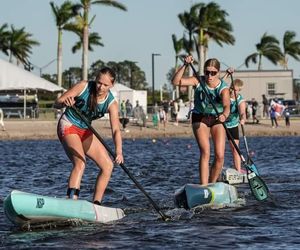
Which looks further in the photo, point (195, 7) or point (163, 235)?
point (195, 7)

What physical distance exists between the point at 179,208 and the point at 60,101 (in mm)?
2631

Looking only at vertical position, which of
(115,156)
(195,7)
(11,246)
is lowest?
(11,246)

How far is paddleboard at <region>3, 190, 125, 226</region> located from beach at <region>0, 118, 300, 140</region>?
3049cm

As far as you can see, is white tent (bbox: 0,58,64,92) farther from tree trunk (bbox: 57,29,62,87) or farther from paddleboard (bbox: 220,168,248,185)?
paddleboard (bbox: 220,168,248,185)

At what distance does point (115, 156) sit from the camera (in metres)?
10.4

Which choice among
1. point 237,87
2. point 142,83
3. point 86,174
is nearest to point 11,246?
point 237,87

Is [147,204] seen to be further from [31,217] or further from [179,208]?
[31,217]

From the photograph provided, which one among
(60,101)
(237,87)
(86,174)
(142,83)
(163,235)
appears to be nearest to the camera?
(163,235)

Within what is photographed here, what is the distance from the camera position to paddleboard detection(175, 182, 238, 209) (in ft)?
38.8

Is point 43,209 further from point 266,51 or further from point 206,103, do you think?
point 266,51

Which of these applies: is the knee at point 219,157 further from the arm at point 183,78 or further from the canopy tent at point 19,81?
the canopy tent at point 19,81

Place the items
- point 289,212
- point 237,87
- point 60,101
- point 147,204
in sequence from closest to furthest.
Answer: point 60,101 → point 289,212 → point 147,204 → point 237,87

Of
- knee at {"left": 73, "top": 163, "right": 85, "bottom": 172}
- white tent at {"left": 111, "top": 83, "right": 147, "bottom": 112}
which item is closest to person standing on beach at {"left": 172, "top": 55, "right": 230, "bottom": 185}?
knee at {"left": 73, "top": 163, "right": 85, "bottom": 172}

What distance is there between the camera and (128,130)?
44031 mm
